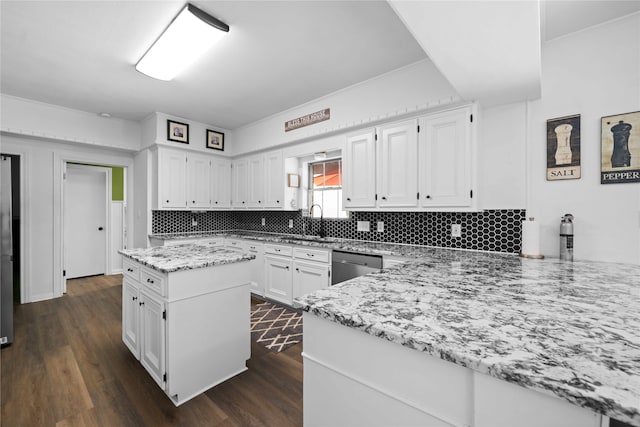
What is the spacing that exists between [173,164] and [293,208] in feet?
6.81

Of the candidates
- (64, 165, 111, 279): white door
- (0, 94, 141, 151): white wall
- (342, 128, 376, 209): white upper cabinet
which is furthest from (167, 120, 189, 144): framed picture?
(342, 128, 376, 209): white upper cabinet

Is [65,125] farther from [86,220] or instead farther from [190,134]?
[86,220]

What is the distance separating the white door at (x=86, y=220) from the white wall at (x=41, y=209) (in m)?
1.07

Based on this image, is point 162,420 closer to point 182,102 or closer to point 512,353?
point 512,353

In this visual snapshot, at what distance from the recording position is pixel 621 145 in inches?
81.1

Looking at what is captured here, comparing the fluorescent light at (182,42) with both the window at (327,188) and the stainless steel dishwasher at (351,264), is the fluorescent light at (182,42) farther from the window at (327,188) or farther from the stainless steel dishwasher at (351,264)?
the stainless steel dishwasher at (351,264)

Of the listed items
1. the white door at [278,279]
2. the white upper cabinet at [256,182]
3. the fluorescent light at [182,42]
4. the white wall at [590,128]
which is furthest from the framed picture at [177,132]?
the white wall at [590,128]

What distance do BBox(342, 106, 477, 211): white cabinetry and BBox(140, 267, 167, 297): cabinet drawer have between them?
2.15 metres

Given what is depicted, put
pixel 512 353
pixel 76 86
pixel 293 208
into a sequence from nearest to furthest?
pixel 512 353
pixel 76 86
pixel 293 208

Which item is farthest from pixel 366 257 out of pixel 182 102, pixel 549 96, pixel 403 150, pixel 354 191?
pixel 182 102

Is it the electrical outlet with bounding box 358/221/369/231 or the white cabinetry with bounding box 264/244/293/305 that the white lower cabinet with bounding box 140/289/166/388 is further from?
the electrical outlet with bounding box 358/221/369/231

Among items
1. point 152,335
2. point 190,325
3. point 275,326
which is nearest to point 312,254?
point 275,326

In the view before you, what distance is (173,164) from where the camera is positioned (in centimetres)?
445

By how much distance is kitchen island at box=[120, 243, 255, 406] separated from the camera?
186 cm
